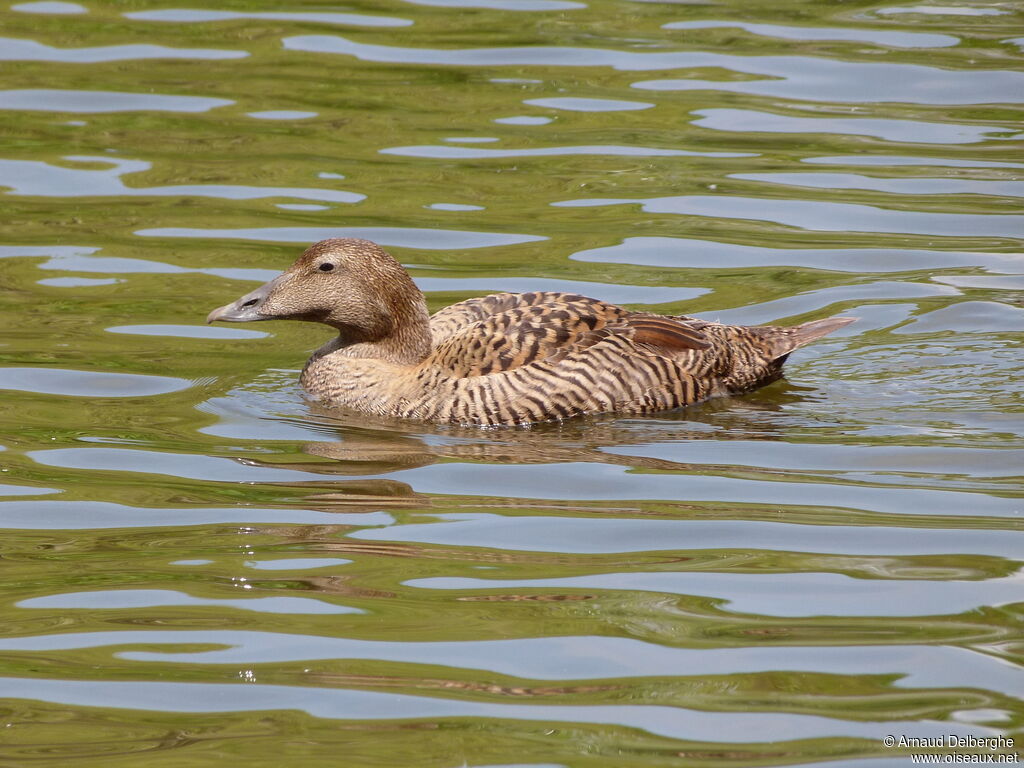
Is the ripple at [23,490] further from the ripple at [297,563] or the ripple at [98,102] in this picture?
the ripple at [98,102]

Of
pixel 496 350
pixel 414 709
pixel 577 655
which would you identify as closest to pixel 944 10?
pixel 496 350

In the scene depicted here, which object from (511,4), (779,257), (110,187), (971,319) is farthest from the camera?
(511,4)

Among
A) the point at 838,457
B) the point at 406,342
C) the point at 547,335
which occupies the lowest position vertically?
the point at 838,457

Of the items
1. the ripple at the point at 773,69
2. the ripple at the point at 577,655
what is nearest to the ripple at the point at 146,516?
the ripple at the point at 577,655

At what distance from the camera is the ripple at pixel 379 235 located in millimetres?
11000

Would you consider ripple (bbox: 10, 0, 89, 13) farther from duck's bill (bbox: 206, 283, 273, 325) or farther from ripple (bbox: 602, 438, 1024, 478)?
ripple (bbox: 602, 438, 1024, 478)

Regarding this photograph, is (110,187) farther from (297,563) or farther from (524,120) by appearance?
(297,563)

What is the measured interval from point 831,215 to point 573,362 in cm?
346

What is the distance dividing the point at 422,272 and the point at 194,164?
8.48ft

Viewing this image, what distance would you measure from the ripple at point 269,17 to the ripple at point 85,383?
21.8ft

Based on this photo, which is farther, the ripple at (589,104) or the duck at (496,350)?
the ripple at (589,104)

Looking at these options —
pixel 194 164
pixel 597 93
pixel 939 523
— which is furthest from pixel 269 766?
pixel 597 93

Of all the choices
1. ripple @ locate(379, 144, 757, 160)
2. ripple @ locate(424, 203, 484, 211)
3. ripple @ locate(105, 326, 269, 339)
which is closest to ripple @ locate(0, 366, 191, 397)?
ripple @ locate(105, 326, 269, 339)

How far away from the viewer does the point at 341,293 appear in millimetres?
8883
